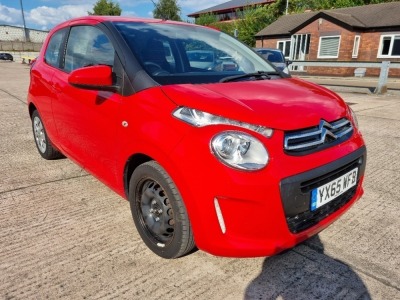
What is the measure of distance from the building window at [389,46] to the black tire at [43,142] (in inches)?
887

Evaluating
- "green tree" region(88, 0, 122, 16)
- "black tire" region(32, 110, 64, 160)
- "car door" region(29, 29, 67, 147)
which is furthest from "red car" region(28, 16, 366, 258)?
"green tree" region(88, 0, 122, 16)

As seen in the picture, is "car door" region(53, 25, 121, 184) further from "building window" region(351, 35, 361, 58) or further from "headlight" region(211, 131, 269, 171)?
"building window" region(351, 35, 361, 58)

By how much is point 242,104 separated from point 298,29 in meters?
25.8

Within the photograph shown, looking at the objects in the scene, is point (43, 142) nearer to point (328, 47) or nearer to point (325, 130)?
point (325, 130)

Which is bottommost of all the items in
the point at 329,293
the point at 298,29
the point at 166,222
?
the point at 329,293

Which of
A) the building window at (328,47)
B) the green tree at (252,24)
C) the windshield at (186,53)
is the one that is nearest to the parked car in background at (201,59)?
the windshield at (186,53)

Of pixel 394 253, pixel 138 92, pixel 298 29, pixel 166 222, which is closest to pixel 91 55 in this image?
pixel 138 92

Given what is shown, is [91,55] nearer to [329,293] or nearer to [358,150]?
[358,150]

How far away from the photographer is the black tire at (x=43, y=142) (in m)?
3.93

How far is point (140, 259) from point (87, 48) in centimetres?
185

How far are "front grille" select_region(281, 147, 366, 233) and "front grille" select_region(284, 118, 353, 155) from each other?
0.13 meters

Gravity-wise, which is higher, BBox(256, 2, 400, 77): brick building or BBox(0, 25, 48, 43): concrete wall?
BBox(0, 25, 48, 43): concrete wall

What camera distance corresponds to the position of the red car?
1.77m

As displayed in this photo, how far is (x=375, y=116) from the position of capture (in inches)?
274
